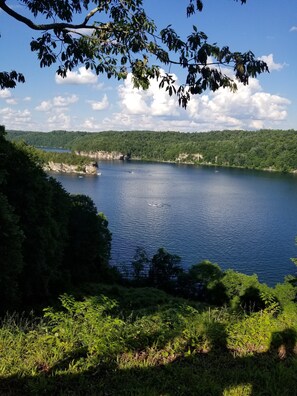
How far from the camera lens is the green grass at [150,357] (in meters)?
4.84

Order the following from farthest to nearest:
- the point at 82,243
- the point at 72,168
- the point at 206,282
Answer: the point at 72,168, the point at 206,282, the point at 82,243

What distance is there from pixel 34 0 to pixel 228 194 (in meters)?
102

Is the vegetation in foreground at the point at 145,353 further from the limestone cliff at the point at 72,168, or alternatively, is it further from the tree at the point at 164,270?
the limestone cliff at the point at 72,168

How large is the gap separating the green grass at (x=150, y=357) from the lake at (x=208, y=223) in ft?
128

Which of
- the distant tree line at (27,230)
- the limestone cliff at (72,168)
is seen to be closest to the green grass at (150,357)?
the distant tree line at (27,230)

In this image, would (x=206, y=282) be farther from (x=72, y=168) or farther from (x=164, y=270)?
(x=72, y=168)

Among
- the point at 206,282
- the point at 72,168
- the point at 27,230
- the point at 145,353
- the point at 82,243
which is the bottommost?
the point at 206,282

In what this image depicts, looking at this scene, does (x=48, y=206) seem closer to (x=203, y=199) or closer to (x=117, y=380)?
(x=117, y=380)

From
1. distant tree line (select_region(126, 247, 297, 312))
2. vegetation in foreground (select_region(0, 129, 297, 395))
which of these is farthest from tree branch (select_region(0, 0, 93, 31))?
distant tree line (select_region(126, 247, 297, 312))

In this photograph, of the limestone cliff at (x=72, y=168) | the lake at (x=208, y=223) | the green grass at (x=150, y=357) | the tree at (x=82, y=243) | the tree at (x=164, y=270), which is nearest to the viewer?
the green grass at (x=150, y=357)

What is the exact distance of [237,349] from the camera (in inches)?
248

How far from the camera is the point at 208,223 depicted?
68.9 m

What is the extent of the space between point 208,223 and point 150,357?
64207mm

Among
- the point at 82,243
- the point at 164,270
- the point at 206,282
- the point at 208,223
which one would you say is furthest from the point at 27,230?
the point at 208,223
